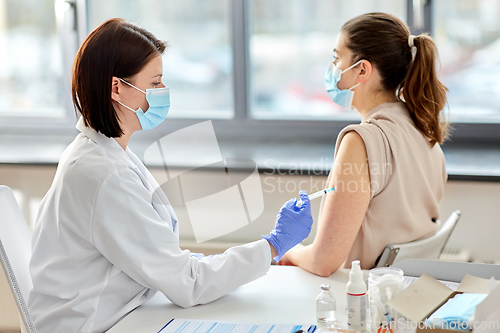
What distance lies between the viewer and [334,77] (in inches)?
64.2

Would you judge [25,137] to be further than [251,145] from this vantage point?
Yes

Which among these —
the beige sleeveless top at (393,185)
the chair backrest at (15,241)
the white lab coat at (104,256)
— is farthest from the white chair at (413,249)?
the chair backrest at (15,241)

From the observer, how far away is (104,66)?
3.91 ft

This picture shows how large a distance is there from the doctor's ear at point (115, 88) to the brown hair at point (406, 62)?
71 cm

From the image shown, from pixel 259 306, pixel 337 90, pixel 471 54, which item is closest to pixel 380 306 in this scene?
pixel 259 306

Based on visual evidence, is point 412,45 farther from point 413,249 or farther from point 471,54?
point 471,54

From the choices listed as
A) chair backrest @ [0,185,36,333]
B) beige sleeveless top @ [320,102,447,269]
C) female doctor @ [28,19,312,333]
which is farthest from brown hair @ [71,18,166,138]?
beige sleeveless top @ [320,102,447,269]

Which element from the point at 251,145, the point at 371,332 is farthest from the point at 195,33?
the point at 371,332

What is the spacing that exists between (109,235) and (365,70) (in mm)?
899

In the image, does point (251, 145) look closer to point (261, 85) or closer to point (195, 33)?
point (261, 85)

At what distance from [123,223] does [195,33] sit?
1945 mm

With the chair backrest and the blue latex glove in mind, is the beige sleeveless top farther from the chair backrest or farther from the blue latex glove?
the chair backrest

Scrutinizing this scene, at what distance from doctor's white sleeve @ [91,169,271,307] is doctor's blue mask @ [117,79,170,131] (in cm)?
24

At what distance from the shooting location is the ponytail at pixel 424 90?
1430 mm
